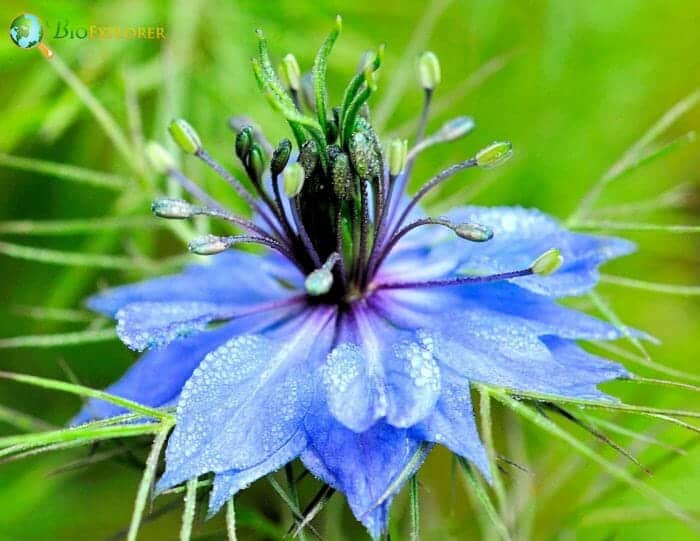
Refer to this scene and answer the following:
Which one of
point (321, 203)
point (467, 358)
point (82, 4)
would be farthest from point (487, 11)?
point (467, 358)

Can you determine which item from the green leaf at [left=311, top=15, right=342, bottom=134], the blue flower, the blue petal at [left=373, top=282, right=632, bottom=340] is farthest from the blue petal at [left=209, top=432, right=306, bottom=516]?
the green leaf at [left=311, top=15, right=342, bottom=134]

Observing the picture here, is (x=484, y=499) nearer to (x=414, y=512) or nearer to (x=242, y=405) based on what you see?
(x=414, y=512)

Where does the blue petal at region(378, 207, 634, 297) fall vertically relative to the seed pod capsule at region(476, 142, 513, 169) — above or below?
below

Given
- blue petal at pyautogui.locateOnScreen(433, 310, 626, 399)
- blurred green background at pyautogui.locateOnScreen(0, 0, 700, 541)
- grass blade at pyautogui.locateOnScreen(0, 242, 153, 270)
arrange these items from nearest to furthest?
blue petal at pyautogui.locateOnScreen(433, 310, 626, 399) → grass blade at pyautogui.locateOnScreen(0, 242, 153, 270) → blurred green background at pyautogui.locateOnScreen(0, 0, 700, 541)

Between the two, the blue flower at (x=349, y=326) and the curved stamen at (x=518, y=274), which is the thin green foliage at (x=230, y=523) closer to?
the blue flower at (x=349, y=326)

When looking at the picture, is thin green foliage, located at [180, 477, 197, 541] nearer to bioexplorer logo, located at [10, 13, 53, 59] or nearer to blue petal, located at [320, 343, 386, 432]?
blue petal, located at [320, 343, 386, 432]

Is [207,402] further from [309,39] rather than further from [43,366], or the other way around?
[309,39]
